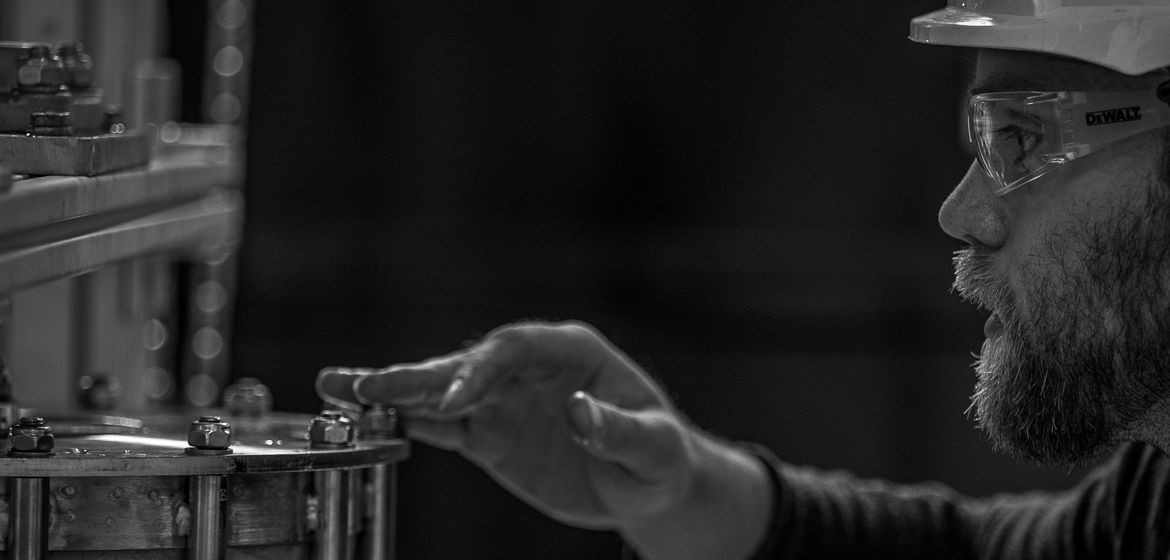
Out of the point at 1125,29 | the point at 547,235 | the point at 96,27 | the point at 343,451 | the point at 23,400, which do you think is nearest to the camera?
the point at 343,451

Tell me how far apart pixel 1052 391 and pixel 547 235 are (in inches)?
125

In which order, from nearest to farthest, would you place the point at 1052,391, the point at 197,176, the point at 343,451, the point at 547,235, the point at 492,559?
the point at 343,451
the point at 1052,391
the point at 197,176
the point at 492,559
the point at 547,235

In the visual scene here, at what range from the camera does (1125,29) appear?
128cm

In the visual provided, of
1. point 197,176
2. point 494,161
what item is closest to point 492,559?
point 494,161

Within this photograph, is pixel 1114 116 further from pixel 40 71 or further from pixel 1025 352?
pixel 40 71

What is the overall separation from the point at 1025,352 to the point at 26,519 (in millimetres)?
1014

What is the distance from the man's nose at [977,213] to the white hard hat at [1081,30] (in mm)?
167

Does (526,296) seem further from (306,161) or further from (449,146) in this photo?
(306,161)

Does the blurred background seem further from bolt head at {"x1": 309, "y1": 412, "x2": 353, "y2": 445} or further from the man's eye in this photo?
bolt head at {"x1": 309, "y1": 412, "x2": 353, "y2": 445}

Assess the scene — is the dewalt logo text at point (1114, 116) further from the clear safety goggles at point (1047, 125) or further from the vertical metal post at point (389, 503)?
the vertical metal post at point (389, 503)

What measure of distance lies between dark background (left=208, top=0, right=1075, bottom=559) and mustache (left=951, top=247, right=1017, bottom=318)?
296 cm

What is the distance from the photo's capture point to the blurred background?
442cm

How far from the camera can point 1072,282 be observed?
1402 millimetres

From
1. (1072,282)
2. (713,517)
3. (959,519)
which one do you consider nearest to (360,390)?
(713,517)
